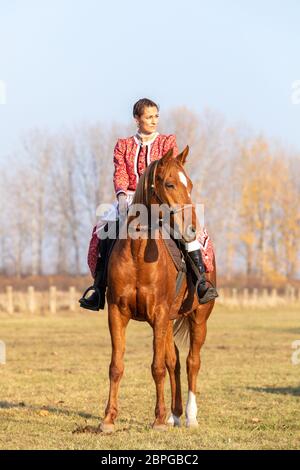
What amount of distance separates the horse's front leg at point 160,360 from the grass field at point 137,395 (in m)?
0.17

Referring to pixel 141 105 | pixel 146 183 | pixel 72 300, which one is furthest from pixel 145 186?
pixel 72 300

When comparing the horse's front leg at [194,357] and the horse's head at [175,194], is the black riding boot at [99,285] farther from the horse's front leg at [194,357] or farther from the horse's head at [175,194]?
the horse's front leg at [194,357]

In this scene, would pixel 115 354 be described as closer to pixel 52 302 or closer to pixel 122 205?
pixel 122 205

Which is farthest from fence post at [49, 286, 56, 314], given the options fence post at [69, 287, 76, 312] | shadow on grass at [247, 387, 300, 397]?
shadow on grass at [247, 387, 300, 397]

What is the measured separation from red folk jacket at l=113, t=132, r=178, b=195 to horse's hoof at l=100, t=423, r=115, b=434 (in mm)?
2588

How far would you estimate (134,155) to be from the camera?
30.6ft

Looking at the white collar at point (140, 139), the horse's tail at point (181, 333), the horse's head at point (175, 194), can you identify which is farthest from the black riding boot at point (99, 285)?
the horse's tail at point (181, 333)

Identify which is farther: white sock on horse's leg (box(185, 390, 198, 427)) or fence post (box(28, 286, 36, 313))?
fence post (box(28, 286, 36, 313))

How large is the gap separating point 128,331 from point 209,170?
3669cm

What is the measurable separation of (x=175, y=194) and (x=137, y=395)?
16.1 ft

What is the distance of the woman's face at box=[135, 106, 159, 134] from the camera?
9.23m

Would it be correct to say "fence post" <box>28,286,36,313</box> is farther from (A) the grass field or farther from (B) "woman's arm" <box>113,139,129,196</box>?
(B) "woman's arm" <box>113,139,129,196</box>
